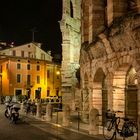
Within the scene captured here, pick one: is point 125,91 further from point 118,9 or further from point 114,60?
point 118,9

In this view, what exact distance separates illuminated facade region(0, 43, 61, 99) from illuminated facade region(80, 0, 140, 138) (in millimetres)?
47880

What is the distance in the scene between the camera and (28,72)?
75062mm

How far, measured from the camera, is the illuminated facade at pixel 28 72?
236 feet

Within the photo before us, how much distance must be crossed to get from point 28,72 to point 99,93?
53722 millimetres

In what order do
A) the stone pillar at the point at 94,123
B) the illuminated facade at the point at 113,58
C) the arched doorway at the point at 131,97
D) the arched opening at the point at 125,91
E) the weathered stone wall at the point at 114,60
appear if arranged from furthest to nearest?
the arched opening at the point at 125,91 < the arched doorway at the point at 131,97 < the illuminated facade at the point at 113,58 < the stone pillar at the point at 94,123 < the weathered stone wall at the point at 114,60

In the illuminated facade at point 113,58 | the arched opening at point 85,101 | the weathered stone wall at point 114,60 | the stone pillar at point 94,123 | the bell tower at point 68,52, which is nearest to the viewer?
the weathered stone wall at point 114,60

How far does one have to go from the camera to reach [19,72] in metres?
73.5

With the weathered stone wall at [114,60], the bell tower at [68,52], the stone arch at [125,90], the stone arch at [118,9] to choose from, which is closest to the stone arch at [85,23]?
the weathered stone wall at [114,60]

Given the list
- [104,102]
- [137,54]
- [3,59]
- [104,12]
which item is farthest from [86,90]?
[3,59]

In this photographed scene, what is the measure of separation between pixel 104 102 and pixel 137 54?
6342 millimetres

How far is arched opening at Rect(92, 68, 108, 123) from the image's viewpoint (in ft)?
72.3

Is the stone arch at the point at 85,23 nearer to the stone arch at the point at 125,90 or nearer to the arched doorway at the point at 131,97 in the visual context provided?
the stone arch at the point at 125,90

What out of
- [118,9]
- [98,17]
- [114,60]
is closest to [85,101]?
[98,17]

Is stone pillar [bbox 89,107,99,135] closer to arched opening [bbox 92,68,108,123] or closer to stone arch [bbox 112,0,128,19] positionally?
arched opening [bbox 92,68,108,123]
